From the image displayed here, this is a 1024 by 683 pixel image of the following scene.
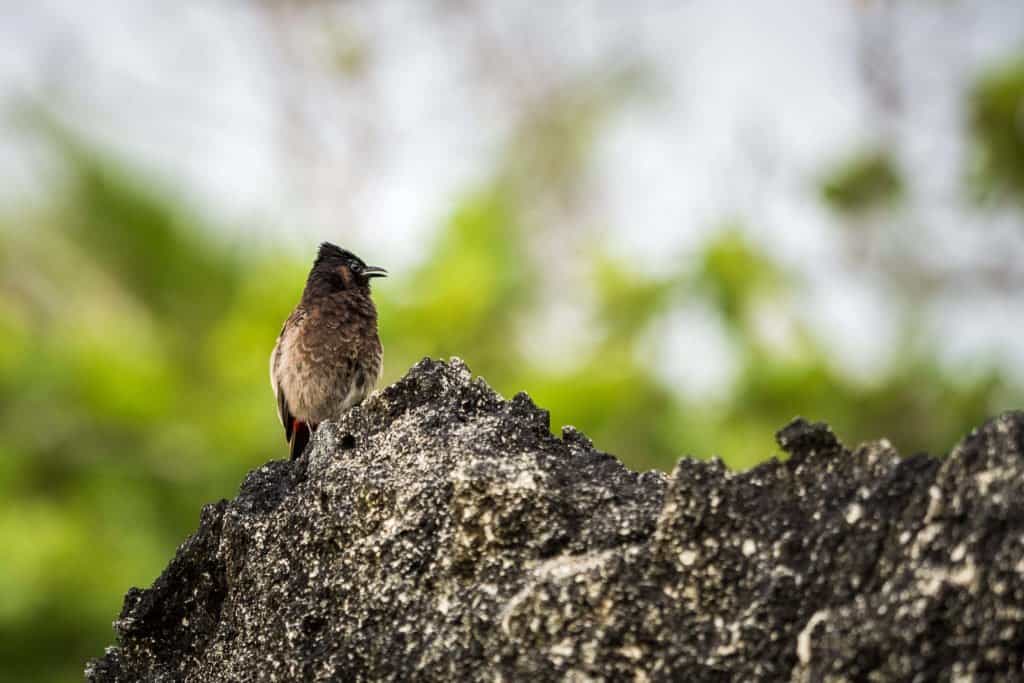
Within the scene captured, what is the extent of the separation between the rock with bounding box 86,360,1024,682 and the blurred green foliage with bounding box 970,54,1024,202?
1790 cm

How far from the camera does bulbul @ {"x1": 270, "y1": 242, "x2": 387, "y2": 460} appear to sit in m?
6.95

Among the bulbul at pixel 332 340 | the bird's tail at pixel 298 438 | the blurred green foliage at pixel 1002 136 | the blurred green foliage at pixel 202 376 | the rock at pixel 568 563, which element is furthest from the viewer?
the blurred green foliage at pixel 1002 136

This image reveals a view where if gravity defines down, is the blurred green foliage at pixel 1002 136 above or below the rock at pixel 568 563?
above

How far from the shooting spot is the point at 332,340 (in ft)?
22.7

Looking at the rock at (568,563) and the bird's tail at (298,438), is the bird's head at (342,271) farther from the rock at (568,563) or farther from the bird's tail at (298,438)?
the rock at (568,563)

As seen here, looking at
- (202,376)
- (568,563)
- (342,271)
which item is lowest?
(568,563)

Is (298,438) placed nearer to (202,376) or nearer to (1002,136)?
(202,376)

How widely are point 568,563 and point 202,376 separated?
1561 centimetres

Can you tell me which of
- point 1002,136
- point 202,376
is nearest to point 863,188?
point 1002,136

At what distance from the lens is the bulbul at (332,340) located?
22.8 feet

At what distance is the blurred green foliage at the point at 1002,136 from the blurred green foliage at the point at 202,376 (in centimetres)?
238

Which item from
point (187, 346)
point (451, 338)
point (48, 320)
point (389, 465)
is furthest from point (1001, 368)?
point (389, 465)

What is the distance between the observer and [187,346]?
18.7m

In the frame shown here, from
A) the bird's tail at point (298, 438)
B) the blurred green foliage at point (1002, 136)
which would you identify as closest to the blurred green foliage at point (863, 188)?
the blurred green foliage at point (1002, 136)
